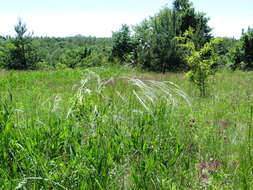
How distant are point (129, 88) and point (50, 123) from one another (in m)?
0.75

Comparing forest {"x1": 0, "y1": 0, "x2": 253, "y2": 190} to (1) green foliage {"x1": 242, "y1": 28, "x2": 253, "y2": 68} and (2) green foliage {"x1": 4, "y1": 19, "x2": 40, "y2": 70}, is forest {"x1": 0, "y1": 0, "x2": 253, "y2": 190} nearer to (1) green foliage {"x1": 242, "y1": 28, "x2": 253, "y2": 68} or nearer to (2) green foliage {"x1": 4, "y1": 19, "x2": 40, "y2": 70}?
(1) green foliage {"x1": 242, "y1": 28, "x2": 253, "y2": 68}

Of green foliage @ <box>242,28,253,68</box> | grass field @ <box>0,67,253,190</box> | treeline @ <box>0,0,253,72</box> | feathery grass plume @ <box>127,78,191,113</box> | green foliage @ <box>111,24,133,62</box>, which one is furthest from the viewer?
green foliage @ <box>111,24,133,62</box>

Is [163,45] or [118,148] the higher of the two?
[163,45]

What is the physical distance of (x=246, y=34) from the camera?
914 inches

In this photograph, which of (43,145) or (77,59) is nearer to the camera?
(43,145)

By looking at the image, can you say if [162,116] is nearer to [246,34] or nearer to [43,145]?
[43,145]

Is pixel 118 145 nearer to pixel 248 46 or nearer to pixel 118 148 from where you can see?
pixel 118 148

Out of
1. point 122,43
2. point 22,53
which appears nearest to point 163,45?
point 122,43

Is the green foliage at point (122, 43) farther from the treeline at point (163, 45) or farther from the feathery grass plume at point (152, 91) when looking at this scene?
the feathery grass plume at point (152, 91)

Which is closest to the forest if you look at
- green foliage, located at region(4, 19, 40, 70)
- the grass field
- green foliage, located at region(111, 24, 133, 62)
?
the grass field

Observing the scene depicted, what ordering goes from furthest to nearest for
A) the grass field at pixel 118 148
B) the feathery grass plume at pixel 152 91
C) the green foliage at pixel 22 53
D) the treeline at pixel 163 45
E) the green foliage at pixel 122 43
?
the green foliage at pixel 22 53
the green foliage at pixel 122 43
the treeline at pixel 163 45
the feathery grass plume at pixel 152 91
the grass field at pixel 118 148

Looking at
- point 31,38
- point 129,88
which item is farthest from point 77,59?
point 129,88

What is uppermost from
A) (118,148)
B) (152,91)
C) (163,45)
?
(163,45)

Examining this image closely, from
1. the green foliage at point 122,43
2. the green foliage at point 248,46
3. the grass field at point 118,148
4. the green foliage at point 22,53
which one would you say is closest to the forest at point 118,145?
the grass field at point 118,148
